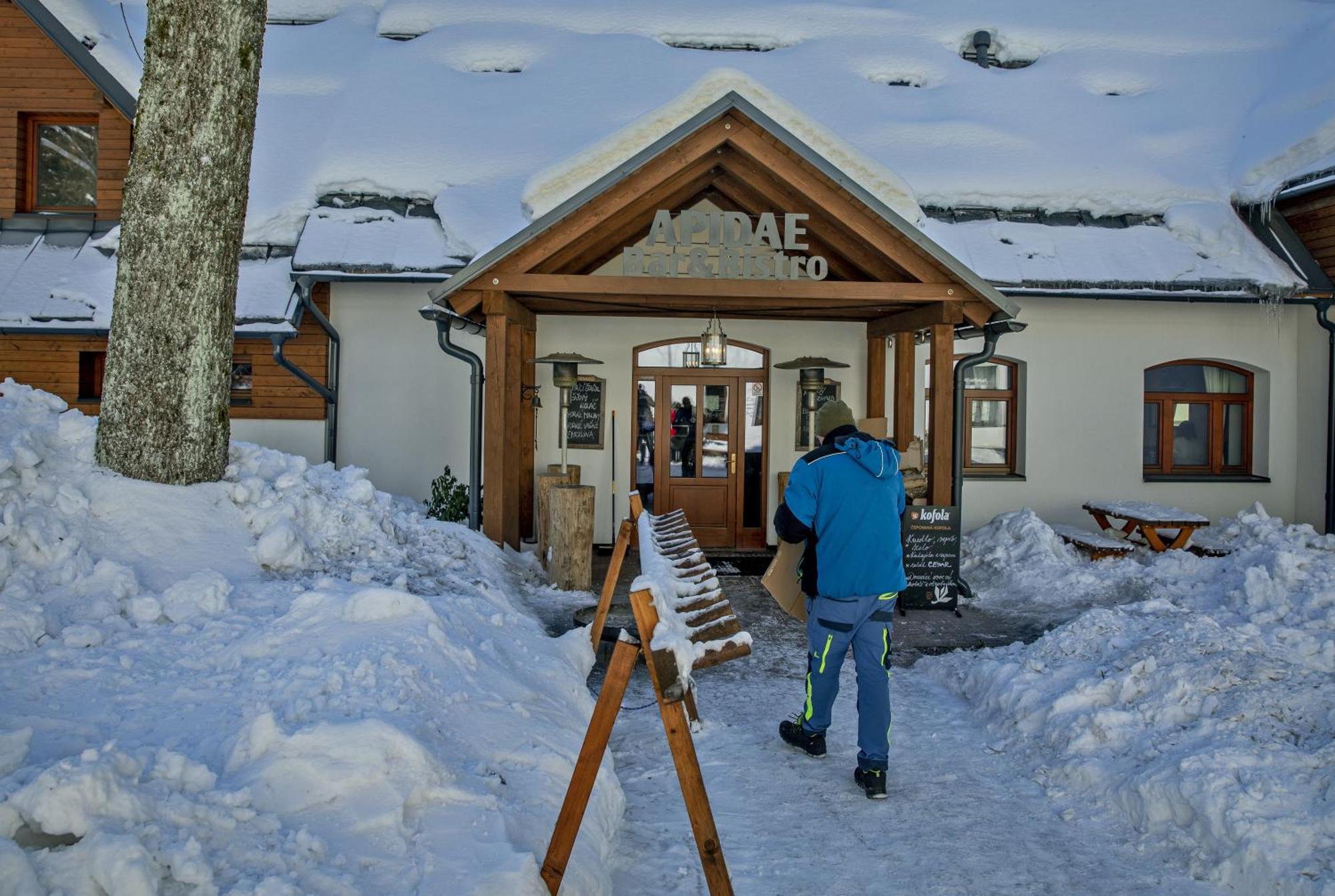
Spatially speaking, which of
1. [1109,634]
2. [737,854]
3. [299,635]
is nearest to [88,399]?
[299,635]

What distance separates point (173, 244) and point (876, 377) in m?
A: 7.49

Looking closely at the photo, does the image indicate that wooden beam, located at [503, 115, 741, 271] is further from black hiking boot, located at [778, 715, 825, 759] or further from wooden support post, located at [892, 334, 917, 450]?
black hiking boot, located at [778, 715, 825, 759]

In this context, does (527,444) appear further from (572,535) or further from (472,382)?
(572,535)

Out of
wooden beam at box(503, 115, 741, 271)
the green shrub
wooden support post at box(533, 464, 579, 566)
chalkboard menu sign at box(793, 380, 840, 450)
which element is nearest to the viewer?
wooden beam at box(503, 115, 741, 271)

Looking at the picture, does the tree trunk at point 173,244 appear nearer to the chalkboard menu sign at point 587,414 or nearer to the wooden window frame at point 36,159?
the chalkboard menu sign at point 587,414

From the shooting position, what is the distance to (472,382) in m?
8.91

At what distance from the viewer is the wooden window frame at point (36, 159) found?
10.9 m

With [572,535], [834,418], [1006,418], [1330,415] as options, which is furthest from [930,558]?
[1330,415]

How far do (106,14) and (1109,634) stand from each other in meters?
13.3

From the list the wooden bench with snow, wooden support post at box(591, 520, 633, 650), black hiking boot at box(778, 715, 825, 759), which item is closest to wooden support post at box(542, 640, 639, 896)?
black hiking boot at box(778, 715, 825, 759)

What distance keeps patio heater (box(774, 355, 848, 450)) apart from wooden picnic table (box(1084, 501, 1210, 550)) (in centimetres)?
318

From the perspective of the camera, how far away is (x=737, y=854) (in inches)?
144

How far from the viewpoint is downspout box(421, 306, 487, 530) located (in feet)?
26.8

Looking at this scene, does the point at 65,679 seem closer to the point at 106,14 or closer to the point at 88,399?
the point at 88,399
